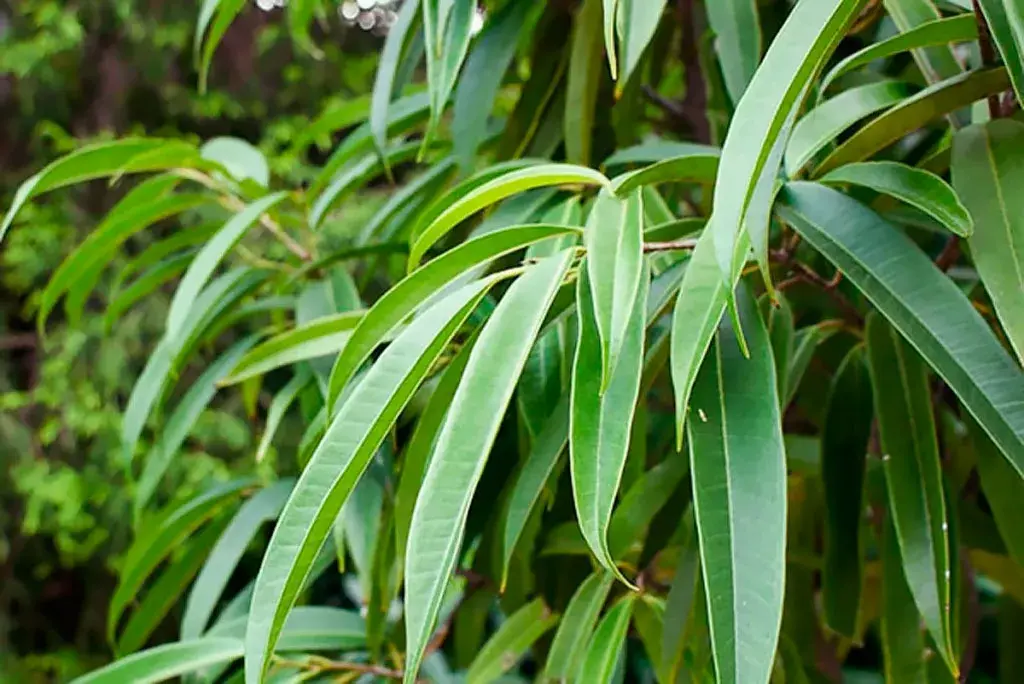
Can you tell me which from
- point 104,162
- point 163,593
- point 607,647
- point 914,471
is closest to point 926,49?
point 914,471

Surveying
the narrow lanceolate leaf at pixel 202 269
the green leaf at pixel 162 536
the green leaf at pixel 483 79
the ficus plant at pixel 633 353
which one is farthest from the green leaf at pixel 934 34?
the green leaf at pixel 162 536

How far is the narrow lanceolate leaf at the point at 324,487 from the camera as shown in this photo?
271 mm

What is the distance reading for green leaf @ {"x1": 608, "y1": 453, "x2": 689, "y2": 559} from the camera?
0.43 meters

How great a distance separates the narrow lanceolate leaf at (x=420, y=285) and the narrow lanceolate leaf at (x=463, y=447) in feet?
0.10

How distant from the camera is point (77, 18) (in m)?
1.38

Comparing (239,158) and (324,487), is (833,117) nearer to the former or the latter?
(324,487)

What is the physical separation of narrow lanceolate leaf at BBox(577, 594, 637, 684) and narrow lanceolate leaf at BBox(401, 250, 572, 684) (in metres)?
0.11

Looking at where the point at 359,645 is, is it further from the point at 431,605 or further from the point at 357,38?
the point at 357,38

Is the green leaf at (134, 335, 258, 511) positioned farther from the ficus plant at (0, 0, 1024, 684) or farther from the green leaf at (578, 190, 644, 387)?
the green leaf at (578, 190, 644, 387)

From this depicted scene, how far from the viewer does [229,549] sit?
574mm

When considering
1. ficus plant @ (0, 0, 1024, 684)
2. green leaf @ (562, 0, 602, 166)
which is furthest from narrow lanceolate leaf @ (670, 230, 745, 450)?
green leaf @ (562, 0, 602, 166)

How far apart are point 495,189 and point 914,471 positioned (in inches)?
8.3

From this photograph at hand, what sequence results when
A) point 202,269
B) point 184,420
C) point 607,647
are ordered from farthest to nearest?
point 184,420 → point 202,269 → point 607,647

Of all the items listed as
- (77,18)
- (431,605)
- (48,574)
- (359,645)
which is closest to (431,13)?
(431,605)
